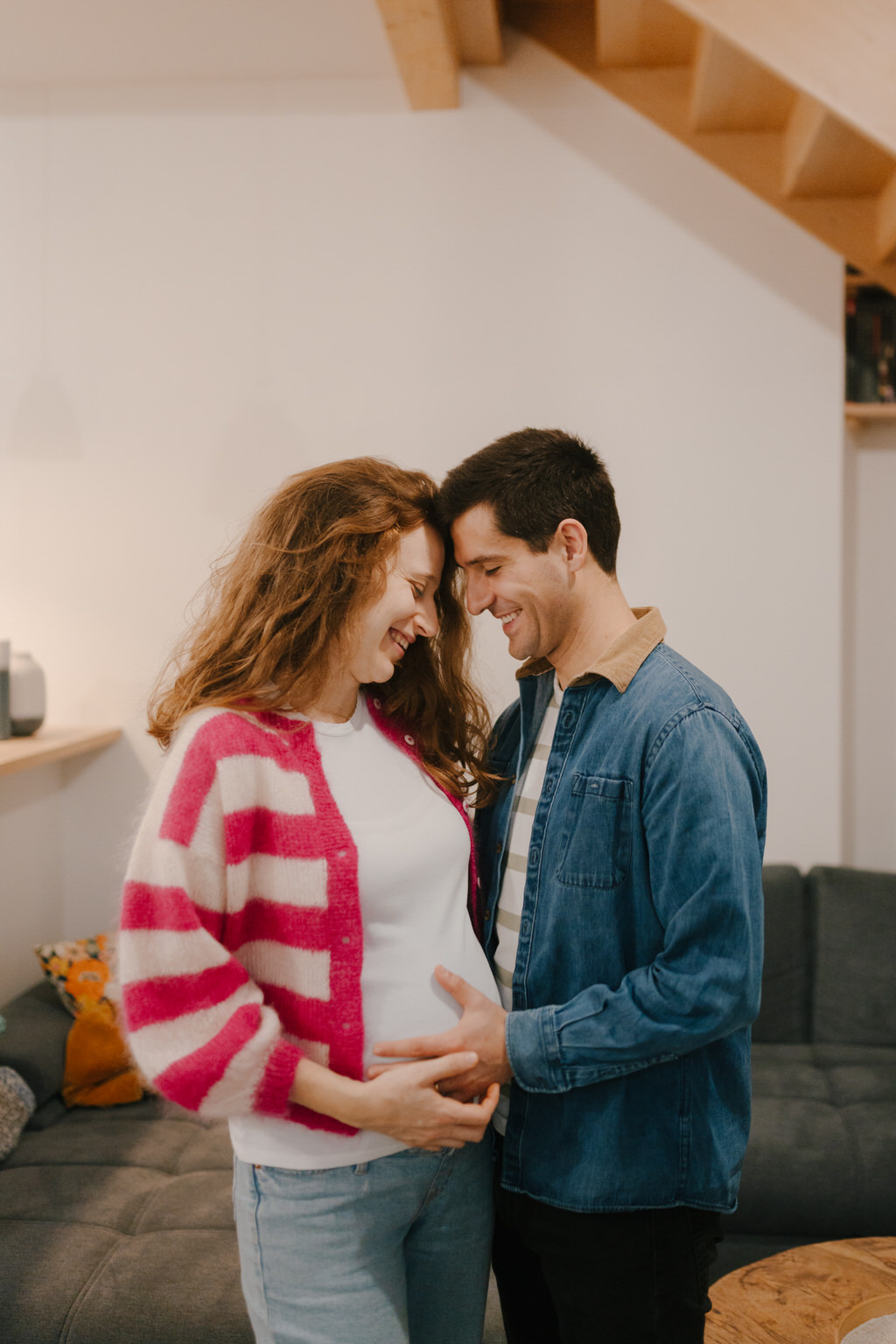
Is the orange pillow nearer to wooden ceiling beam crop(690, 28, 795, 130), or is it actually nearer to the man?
the man

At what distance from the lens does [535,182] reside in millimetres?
2645

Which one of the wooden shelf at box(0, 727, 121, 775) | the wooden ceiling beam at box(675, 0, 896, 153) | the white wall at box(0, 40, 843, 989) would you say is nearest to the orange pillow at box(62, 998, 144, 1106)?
the white wall at box(0, 40, 843, 989)

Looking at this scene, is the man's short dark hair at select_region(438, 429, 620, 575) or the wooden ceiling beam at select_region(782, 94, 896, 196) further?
the wooden ceiling beam at select_region(782, 94, 896, 196)

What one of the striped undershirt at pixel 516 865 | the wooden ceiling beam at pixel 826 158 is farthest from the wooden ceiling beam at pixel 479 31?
the striped undershirt at pixel 516 865

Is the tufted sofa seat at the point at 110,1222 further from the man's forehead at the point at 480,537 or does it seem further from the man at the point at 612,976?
the man's forehead at the point at 480,537

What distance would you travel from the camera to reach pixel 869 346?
2.84 meters

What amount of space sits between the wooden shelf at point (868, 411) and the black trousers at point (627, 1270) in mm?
2362

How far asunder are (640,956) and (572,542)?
1.75ft

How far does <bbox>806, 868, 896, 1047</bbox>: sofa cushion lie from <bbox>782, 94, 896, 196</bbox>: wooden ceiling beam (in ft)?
6.13

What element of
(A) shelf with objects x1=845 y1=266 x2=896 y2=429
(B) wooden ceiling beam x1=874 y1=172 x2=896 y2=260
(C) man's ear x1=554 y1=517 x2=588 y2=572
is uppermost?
(B) wooden ceiling beam x1=874 y1=172 x2=896 y2=260

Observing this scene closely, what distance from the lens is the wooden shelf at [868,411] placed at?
2.78 meters

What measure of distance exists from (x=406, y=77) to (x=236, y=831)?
2.30m

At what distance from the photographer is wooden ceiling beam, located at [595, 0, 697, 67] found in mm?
2324

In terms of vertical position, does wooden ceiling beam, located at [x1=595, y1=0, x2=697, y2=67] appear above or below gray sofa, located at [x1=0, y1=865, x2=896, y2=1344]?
above
